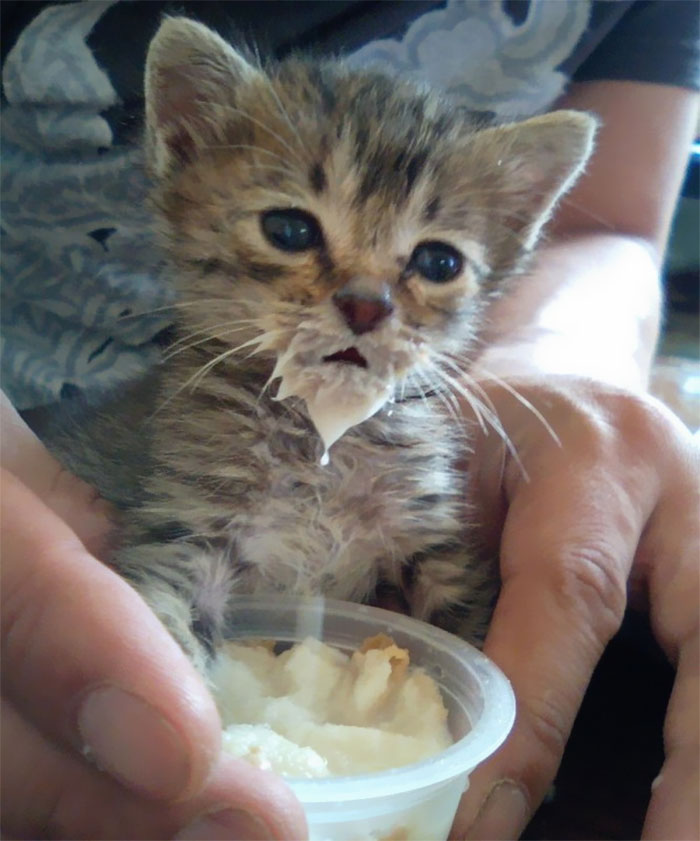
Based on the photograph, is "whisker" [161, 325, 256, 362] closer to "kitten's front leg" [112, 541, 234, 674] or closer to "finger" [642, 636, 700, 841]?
"kitten's front leg" [112, 541, 234, 674]

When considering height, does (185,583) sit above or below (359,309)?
below

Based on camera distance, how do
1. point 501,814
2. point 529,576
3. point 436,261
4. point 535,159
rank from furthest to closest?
point 535,159 → point 436,261 → point 529,576 → point 501,814

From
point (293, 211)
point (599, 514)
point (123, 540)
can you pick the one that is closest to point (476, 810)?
point (599, 514)

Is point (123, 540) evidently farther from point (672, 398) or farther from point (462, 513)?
point (672, 398)

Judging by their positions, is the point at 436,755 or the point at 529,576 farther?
the point at 529,576

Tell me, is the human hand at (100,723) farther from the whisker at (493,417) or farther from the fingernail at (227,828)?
the whisker at (493,417)

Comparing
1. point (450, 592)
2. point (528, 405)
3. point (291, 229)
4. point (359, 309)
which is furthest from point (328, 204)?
point (450, 592)

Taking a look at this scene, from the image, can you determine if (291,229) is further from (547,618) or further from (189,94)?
(547,618)
